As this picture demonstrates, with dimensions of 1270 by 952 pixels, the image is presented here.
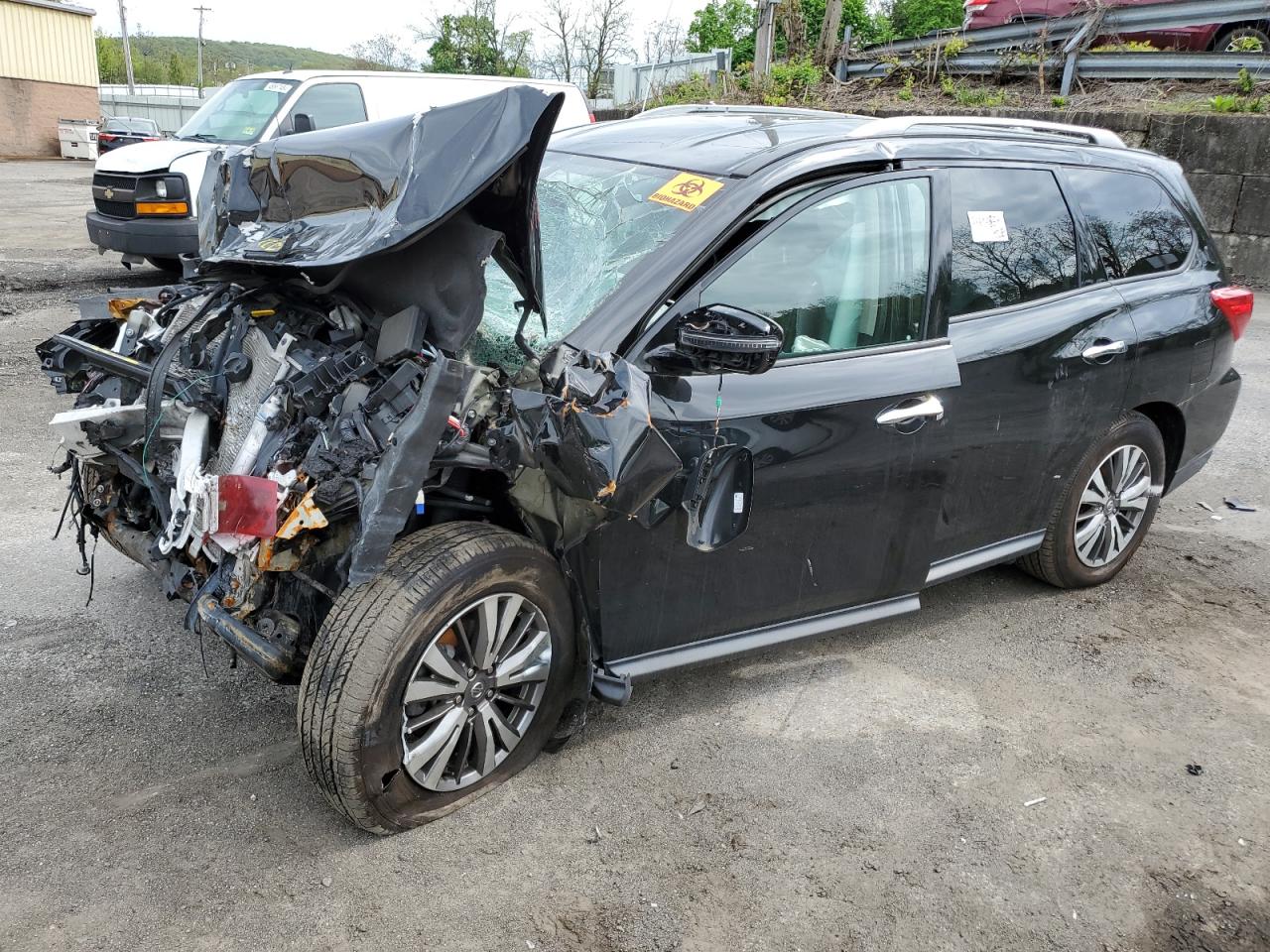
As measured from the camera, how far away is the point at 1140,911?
2725 millimetres

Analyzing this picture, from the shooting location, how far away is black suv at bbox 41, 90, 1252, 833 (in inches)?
103

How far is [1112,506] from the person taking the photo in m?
4.39

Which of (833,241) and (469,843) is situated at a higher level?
(833,241)

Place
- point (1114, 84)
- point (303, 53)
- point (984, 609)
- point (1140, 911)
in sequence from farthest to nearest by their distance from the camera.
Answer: point (303, 53) → point (1114, 84) → point (984, 609) → point (1140, 911)

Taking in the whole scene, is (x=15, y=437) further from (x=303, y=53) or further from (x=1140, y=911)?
(x=303, y=53)

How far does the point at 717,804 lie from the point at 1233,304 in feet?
11.0

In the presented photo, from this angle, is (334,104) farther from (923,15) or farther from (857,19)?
(923,15)

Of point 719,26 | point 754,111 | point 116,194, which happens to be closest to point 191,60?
point 719,26

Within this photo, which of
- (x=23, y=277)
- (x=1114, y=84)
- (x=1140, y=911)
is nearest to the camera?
(x=1140, y=911)

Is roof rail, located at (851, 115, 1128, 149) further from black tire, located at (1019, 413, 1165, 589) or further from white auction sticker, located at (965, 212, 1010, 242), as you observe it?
black tire, located at (1019, 413, 1165, 589)

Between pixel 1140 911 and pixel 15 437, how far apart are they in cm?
582

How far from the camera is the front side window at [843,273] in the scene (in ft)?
10.3

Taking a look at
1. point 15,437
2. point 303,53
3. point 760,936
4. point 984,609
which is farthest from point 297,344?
point 303,53

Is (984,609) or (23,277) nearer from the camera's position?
(984,609)
